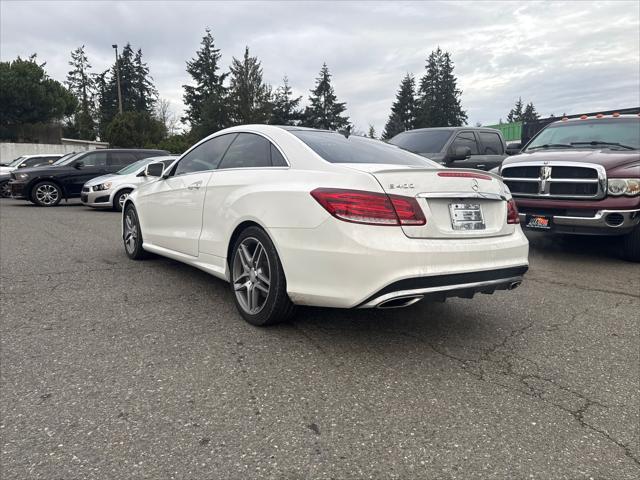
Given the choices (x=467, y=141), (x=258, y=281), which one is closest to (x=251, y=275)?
(x=258, y=281)

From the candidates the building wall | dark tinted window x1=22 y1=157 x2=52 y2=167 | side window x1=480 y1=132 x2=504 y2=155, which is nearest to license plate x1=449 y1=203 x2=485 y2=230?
side window x1=480 y1=132 x2=504 y2=155

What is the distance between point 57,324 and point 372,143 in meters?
2.90

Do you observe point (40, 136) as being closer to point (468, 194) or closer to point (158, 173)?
point (158, 173)

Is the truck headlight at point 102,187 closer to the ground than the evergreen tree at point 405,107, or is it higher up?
closer to the ground

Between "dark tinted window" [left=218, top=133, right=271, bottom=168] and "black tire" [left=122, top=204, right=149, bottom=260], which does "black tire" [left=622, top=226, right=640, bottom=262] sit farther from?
"black tire" [left=122, top=204, right=149, bottom=260]

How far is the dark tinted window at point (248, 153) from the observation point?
3.81 meters

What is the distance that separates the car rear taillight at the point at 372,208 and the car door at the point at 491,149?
7.34m

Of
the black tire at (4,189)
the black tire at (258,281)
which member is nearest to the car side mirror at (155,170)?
the black tire at (258,281)

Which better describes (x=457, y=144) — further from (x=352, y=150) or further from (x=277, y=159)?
(x=277, y=159)

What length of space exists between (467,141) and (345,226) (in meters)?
7.35

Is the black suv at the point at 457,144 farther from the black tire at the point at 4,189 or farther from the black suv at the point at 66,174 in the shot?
the black tire at the point at 4,189

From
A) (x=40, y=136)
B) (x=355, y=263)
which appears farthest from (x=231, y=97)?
(x=355, y=263)

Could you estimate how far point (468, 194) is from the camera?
3258 millimetres

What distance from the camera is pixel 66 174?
557 inches
